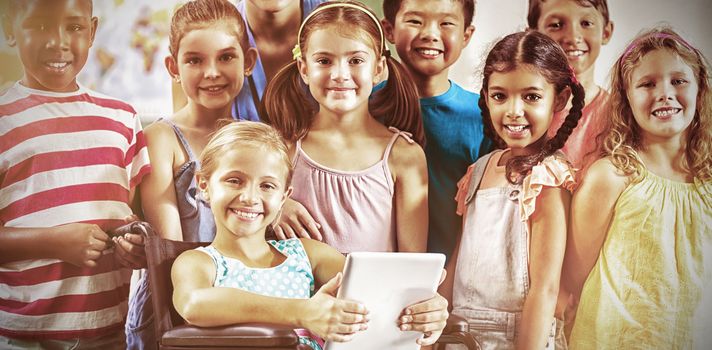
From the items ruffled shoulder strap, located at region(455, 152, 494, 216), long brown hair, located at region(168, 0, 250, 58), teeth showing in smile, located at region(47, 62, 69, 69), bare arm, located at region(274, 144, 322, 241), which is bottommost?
bare arm, located at region(274, 144, 322, 241)

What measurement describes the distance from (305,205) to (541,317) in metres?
0.99

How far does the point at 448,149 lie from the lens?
10.9ft

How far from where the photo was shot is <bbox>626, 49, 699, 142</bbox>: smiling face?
3420 mm

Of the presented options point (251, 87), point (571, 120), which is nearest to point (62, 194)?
point (251, 87)

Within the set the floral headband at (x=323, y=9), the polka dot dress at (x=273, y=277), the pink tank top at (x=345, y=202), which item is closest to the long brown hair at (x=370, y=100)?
the floral headband at (x=323, y=9)

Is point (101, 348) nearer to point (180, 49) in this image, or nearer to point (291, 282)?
point (291, 282)

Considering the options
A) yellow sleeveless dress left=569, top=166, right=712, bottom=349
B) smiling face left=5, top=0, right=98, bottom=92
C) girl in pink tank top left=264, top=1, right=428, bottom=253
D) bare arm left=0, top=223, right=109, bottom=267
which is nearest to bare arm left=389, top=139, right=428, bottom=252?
girl in pink tank top left=264, top=1, right=428, bottom=253

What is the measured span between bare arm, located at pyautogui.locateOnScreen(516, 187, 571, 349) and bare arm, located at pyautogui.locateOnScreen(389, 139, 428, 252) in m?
0.43

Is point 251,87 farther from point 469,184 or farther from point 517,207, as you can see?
point 517,207

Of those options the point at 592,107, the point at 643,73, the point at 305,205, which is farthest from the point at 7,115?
the point at 643,73

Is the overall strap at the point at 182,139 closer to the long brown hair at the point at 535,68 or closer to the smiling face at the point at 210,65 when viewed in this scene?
the smiling face at the point at 210,65

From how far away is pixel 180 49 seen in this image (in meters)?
3.14

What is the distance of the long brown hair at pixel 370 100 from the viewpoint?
10.3 feet

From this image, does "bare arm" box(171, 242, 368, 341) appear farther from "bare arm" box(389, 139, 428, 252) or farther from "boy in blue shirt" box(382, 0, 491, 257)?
"boy in blue shirt" box(382, 0, 491, 257)
